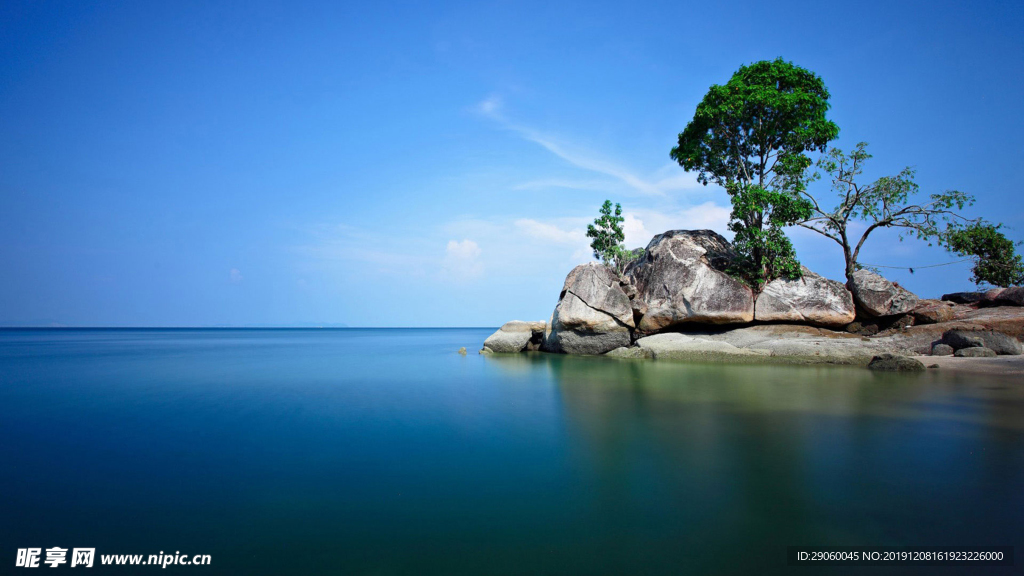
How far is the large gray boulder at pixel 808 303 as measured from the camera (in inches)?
797

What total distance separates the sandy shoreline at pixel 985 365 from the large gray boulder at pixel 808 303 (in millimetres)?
4299

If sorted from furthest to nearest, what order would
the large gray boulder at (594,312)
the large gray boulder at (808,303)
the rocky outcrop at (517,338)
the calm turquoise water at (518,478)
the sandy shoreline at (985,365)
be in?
the rocky outcrop at (517,338) → the large gray boulder at (594,312) → the large gray boulder at (808,303) → the sandy shoreline at (985,365) → the calm turquoise water at (518,478)

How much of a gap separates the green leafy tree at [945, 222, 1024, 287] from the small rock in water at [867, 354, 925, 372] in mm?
10487

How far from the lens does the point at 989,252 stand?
24.1m

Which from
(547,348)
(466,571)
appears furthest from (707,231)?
(466,571)

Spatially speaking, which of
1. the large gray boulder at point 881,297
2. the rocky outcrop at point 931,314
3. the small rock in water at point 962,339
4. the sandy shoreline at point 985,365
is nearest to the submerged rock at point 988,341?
the small rock in water at point 962,339

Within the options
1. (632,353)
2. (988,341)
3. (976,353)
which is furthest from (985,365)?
(632,353)

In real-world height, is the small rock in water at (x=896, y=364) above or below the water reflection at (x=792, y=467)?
above

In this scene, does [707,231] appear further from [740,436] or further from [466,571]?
[466,571]

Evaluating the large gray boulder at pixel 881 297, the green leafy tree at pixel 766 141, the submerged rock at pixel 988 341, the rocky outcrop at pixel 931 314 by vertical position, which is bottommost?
the submerged rock at pixel 988 341

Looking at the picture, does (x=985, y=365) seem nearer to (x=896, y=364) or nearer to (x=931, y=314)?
(x=896, y=364)

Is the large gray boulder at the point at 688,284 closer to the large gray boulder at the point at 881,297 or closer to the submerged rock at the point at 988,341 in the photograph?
the large gray boulder at the point at 881,297

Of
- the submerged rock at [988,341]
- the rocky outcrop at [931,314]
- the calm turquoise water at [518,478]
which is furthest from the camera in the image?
the rocky outcrop at [931,314]

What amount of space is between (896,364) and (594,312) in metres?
11.6
